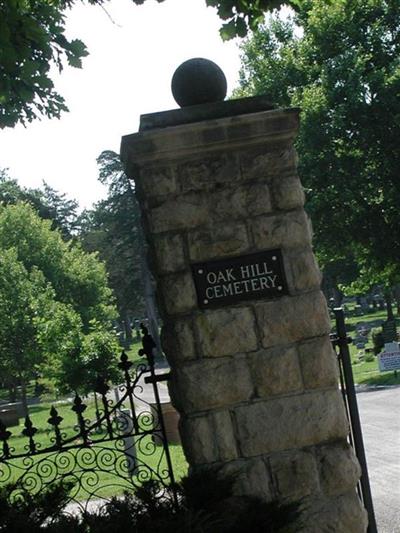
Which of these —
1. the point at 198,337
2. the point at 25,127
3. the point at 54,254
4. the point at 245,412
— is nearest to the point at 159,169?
the point at 198,337

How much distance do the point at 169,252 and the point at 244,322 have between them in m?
0.61

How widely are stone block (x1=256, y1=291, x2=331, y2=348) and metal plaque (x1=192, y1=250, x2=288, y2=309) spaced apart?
7cm

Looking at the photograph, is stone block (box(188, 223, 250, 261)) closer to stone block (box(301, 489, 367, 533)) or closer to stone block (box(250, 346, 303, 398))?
stone block (box(250, 346, 303, 398))

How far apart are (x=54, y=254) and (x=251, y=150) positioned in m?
42.0

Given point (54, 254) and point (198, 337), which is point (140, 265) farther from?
point (198, 337)

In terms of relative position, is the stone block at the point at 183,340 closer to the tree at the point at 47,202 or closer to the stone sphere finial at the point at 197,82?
the stone sphere finial at the point at 197,82

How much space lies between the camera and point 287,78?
2581 cm

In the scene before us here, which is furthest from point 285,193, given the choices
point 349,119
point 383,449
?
point 349,119

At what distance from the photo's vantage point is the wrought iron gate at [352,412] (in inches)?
203

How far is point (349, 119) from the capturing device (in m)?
24.1

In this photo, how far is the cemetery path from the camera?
8.94 m

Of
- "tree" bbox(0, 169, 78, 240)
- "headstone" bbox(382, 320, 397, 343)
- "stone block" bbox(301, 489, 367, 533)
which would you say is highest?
"tree" bbox(0, 169, 78, 240)

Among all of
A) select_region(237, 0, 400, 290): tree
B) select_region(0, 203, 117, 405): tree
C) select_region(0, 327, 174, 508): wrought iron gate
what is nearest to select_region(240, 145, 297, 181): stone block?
select_region(0, 327, 174, 508): wrought iron gate

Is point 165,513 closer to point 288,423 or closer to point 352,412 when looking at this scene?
point 288,423
